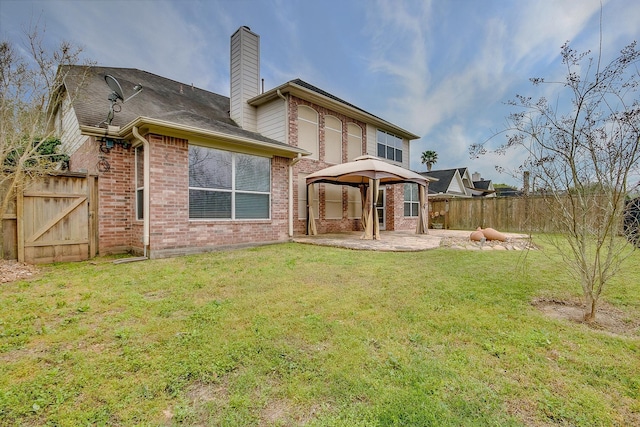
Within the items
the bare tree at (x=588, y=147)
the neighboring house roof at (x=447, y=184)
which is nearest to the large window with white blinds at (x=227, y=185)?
the bare tree at (x=588, y=147)

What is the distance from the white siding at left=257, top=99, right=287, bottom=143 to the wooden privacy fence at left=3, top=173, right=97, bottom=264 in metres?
5.89

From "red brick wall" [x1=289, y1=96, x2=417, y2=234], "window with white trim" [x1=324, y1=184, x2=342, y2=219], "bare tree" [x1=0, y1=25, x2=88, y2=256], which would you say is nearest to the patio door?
"red brick wall" [x1=289, y1=96, x2=417, y2=234]

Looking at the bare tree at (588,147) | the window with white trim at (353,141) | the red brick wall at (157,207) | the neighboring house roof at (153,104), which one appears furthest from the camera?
the window with white trim at (353,141)

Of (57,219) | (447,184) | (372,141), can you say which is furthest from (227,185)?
(447,184)

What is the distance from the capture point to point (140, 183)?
698 centimetres

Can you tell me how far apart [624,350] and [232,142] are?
302 inches

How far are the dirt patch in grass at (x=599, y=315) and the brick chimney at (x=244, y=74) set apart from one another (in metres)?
10.6

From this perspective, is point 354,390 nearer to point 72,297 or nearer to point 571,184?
point 571,184

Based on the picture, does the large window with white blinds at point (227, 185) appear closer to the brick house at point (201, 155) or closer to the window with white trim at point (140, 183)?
the brick house at point (201, 155)

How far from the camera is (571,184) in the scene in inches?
127

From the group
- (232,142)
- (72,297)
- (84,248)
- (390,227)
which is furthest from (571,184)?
(390,227)

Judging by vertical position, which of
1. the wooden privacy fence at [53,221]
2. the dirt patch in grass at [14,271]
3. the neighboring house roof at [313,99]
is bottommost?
the dirt patch in grass at [14,271]

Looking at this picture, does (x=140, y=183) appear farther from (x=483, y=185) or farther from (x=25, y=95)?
(x=483, y=185)

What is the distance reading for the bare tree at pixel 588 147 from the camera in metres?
2.88
